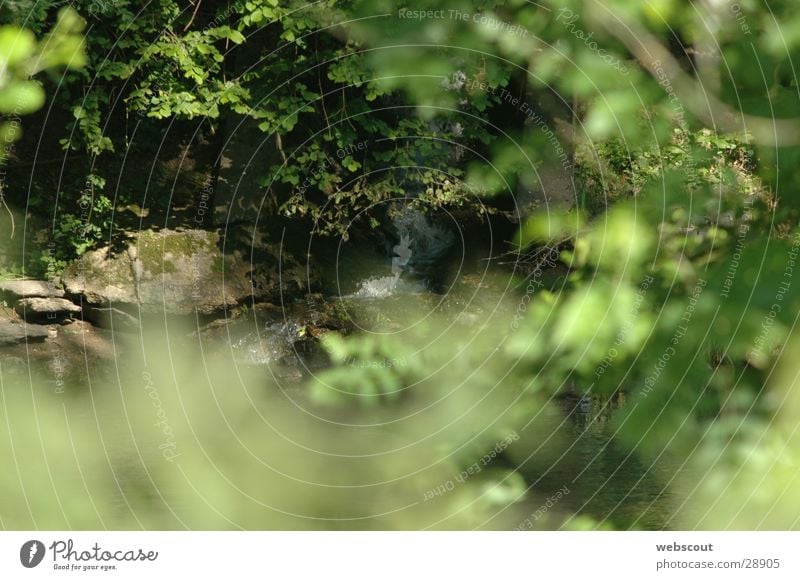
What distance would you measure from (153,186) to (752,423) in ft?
29.8

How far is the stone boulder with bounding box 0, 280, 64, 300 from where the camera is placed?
339 inches

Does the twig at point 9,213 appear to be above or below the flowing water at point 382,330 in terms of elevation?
above

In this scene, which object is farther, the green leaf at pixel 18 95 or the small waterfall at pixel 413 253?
the small waterfall at pixel 413 253

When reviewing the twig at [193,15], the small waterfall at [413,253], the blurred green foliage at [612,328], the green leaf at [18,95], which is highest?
the twig at [193,15]

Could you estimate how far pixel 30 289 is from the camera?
29.0 feet

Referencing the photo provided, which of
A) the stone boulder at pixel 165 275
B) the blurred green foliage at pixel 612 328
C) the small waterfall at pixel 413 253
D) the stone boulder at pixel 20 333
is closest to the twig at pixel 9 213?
the stone boulder at pixel 165 275

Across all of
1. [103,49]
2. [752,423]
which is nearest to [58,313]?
[103,49]

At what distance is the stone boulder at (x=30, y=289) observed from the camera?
862 centimetres

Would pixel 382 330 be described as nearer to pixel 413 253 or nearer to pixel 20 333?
pixel 413 253

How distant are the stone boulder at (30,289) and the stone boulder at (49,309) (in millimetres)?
49

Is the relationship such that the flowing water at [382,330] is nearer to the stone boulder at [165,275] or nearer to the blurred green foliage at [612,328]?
the stone boulder at [165,275]

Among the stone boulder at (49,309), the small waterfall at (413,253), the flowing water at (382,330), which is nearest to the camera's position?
the flowing water at (382,330)

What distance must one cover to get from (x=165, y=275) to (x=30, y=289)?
4.14 ft

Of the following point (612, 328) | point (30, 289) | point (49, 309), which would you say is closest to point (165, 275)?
point (49, 309)
